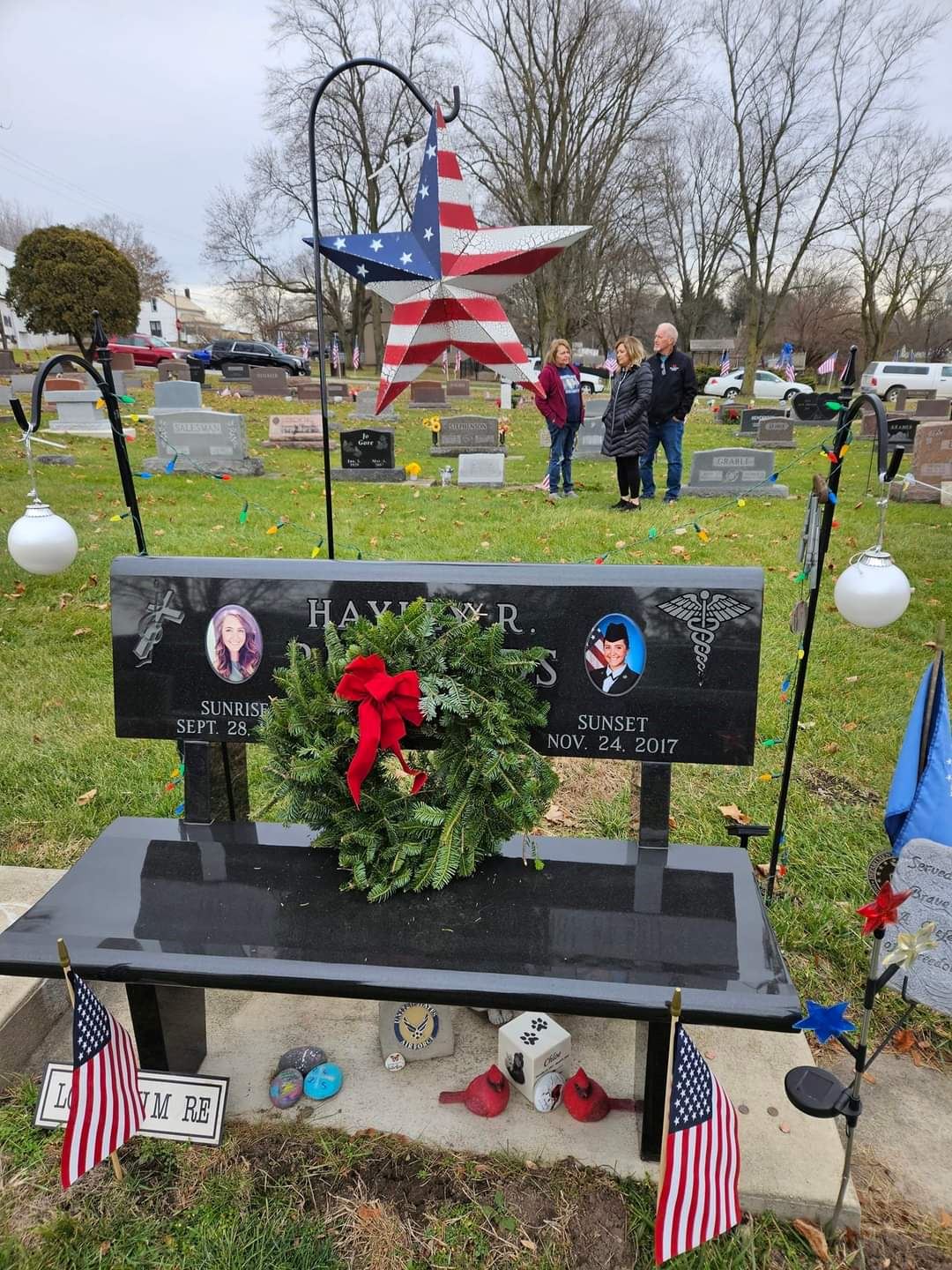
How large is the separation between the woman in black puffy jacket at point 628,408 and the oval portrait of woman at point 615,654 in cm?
673

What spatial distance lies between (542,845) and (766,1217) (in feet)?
3.59

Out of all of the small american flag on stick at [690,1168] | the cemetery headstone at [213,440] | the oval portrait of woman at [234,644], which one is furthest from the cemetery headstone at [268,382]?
the small american flag on stick at [690,1168]

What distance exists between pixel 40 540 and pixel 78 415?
15.6 m

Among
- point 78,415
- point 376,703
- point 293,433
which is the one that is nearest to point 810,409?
point 293,433

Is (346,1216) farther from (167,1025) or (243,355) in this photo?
(243,355)

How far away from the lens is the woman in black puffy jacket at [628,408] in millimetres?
8633

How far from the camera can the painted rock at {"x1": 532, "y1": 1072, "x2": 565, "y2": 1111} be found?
7.36ft

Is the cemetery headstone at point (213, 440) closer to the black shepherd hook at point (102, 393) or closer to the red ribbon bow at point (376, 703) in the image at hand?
the black shepherd hook at point (102, 393)

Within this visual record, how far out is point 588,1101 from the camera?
2219 millimetres

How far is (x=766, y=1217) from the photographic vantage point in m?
1.98

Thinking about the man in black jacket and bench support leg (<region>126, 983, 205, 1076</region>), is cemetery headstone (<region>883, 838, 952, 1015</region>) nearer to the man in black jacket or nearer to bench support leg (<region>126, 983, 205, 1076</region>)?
bench support leg (<region>126, 983, 205, 1076</region>)

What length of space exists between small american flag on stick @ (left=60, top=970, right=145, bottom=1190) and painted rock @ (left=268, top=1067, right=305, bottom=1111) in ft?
1.43

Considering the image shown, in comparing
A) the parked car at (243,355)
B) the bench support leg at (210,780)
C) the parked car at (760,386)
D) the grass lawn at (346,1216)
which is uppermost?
the parked car at (243,355)

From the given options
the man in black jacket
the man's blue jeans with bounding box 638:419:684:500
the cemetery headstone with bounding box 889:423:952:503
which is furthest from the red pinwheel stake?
the cemetery headstone with bounding box 889:423:952:503
